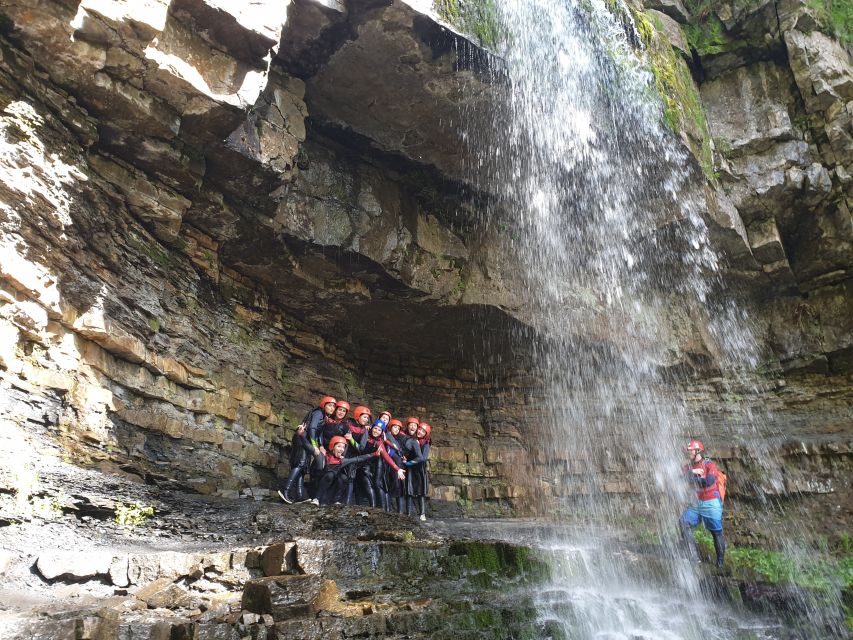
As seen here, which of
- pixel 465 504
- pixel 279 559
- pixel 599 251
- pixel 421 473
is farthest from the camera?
pixel 465 504

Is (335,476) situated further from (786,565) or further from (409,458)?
(786,565)

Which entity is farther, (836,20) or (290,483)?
(836,20)

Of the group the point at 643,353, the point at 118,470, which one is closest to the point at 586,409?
the point at 643,353

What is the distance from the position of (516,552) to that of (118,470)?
4.42 meters

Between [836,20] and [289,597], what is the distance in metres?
14.2

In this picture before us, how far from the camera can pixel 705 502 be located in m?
7.88

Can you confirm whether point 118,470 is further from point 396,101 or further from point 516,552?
point 396,101

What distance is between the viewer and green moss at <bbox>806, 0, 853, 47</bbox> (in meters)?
11.6

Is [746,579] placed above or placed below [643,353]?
below

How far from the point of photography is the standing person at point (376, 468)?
8922 mm

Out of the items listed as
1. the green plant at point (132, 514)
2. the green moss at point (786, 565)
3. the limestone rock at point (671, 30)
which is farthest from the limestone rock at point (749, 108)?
the green plant at point (132, 514)

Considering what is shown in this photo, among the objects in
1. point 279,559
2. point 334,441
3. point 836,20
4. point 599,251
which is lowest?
point 279,559

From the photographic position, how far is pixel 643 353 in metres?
12.5

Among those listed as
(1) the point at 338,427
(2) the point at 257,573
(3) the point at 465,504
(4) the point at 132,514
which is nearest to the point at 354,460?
(1) the point at 338,427
